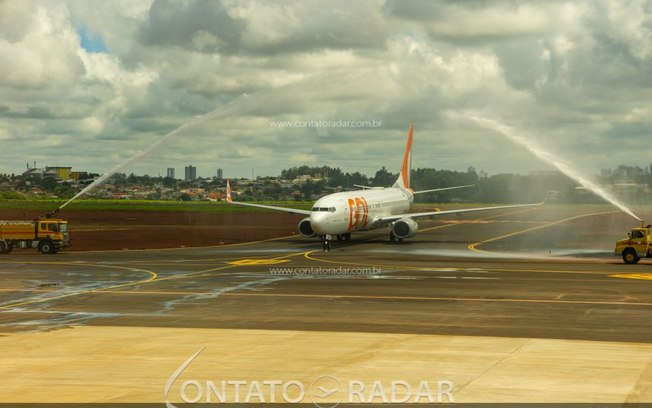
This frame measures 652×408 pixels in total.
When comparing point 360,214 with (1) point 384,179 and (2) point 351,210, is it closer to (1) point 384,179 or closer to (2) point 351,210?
(2) point 351,210

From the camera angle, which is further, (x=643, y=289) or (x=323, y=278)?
(x=323, y=278)

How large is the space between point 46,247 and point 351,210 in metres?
28.1

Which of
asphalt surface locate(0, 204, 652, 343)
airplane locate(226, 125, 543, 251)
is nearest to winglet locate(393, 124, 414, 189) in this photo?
airplane locate(226, 125, 543, 251)

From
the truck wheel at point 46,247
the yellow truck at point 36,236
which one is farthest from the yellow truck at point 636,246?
the truck wheel at point 46,247

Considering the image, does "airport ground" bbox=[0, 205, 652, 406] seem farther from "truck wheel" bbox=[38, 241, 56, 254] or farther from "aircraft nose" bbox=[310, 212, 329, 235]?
"aircraft nose" bbox=[310, 212, 329, 235]

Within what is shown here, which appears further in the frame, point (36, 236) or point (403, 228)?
point (403, 228)

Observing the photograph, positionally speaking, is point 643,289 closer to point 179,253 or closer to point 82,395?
point 82,395

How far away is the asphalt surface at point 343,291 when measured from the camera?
31.5 meters

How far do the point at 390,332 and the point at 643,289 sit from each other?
1896cm

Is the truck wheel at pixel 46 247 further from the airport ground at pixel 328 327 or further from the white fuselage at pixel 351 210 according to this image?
the white fuselage at pixel 351 210

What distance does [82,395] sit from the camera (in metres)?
19.8

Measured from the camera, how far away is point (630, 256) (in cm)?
5769

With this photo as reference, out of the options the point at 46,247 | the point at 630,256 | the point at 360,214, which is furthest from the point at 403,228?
the point at 46,247

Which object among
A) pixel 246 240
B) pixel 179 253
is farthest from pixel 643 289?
pixel 246 240
